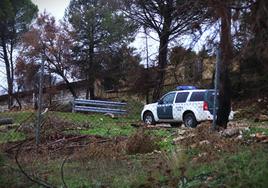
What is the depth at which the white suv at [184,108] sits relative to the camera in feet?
67.7

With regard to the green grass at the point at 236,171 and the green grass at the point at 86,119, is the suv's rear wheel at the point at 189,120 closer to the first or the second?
the green grass at the point at 86,119

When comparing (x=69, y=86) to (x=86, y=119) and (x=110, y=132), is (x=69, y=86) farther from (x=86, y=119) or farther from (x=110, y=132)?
(x=110, y=132)

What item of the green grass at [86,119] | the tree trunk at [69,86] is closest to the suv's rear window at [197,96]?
the green grass at [86,119]

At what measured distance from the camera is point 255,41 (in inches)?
273

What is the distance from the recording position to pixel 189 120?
70.1 feet

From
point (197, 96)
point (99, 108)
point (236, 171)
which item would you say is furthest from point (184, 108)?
point (236, 171)

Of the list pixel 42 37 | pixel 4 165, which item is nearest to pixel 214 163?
pixel 4 165

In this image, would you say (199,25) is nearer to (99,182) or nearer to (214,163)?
(214,163)

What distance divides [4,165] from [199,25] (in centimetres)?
394

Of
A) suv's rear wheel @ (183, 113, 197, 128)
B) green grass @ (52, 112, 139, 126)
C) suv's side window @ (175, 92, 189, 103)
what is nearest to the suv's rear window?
suv's side window @ (175, 92, 189, 103)

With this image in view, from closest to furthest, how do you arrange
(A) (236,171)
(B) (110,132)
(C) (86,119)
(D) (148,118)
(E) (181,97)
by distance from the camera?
(A) (236,171), (B) (110,132), (E) (181,97), (C) (86,119), (D) (148,118)

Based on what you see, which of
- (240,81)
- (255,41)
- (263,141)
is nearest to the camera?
(255,41)

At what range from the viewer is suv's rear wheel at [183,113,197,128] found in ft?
68.7

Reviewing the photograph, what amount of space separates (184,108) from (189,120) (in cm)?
64
